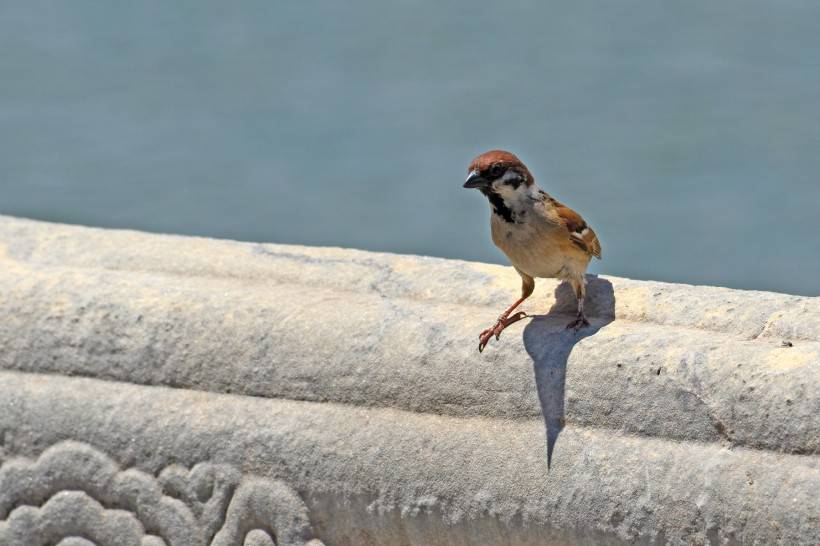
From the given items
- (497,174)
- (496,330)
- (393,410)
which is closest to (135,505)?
(393,410)

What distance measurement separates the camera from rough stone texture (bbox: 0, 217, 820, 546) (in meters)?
2.67

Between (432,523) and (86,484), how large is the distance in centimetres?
77

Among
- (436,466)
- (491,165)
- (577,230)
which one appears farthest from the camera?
(577,230)

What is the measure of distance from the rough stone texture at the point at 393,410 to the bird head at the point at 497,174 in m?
0.22

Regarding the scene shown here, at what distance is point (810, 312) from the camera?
289 centimetres

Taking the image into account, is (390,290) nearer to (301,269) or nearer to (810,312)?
(301,269)

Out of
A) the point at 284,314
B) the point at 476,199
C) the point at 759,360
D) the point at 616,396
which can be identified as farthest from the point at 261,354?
the point at 476,199

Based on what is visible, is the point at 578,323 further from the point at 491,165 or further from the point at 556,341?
the point at 491,165

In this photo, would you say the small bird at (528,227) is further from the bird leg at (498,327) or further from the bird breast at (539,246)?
the bird leg at (498,327)

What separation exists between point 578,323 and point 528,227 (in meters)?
0.36

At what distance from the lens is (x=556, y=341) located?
2.95 m

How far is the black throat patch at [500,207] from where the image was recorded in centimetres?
333

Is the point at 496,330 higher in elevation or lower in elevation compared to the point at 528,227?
lower

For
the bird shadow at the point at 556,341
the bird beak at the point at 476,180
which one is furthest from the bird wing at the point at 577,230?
the bird beak at the point at 476,180
